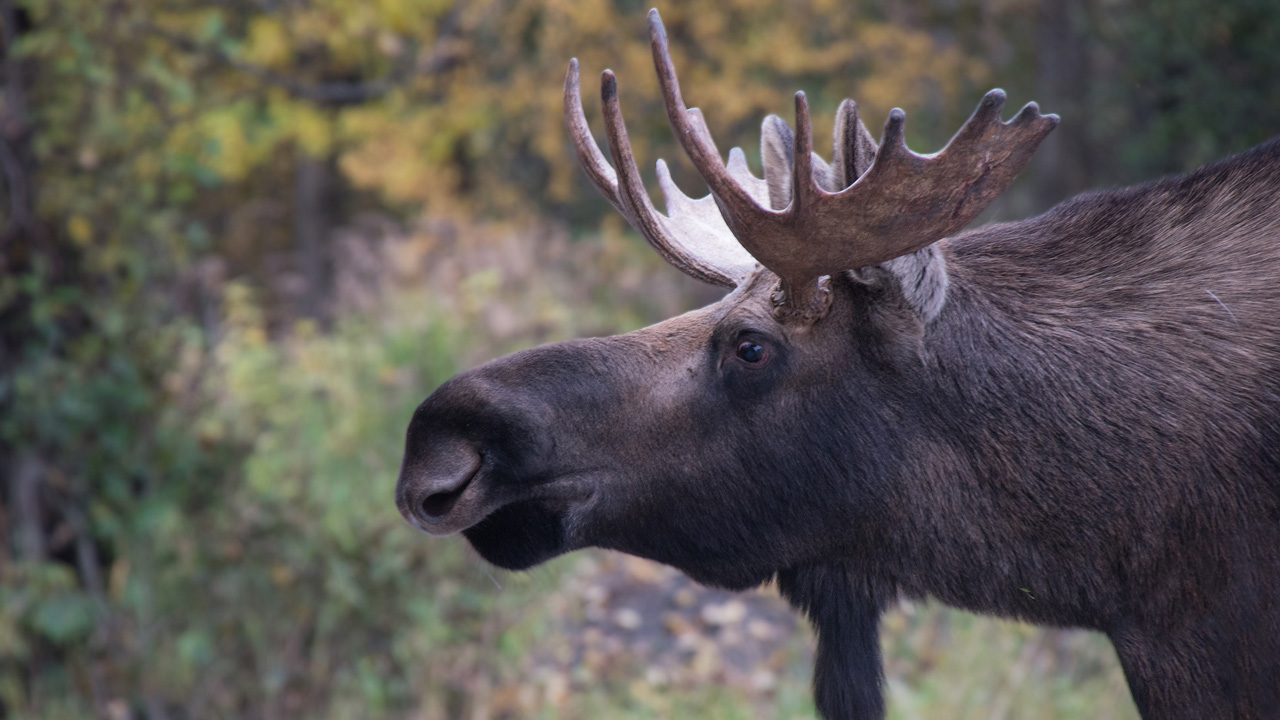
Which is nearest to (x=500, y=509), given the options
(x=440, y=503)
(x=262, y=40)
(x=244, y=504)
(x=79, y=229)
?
(x=440, y=503)

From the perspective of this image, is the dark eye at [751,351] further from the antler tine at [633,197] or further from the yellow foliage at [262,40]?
the yellow foliage at [262,40]

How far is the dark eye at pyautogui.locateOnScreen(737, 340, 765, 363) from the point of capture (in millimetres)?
2309

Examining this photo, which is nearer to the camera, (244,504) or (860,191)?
(860,191)

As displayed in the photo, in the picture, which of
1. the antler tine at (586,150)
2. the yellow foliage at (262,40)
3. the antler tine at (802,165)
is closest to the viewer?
the antler tine at (802,165)

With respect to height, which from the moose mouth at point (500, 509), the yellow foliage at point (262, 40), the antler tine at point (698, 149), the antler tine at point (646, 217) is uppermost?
the antler tine at point (698, 149)

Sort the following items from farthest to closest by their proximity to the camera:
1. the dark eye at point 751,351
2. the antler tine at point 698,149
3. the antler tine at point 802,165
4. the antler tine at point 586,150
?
1. the antler tine at point 586,150
2. the dark eye at point 751,351
3. the antler tine at point 698,149
4. the antler tine at point 802,165

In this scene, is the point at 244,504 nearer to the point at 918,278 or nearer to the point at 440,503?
the point at 440,503

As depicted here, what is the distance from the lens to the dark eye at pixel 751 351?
7.57ft

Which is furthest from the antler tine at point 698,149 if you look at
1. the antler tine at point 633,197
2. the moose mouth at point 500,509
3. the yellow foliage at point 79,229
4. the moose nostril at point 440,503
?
the yellow foliage at point 79,229

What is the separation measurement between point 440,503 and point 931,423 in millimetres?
948

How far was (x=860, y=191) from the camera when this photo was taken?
2.07 meters

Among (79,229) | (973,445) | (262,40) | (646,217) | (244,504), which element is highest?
(646,217)

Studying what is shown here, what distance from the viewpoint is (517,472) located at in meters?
2.21

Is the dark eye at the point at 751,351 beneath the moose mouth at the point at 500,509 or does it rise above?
above
